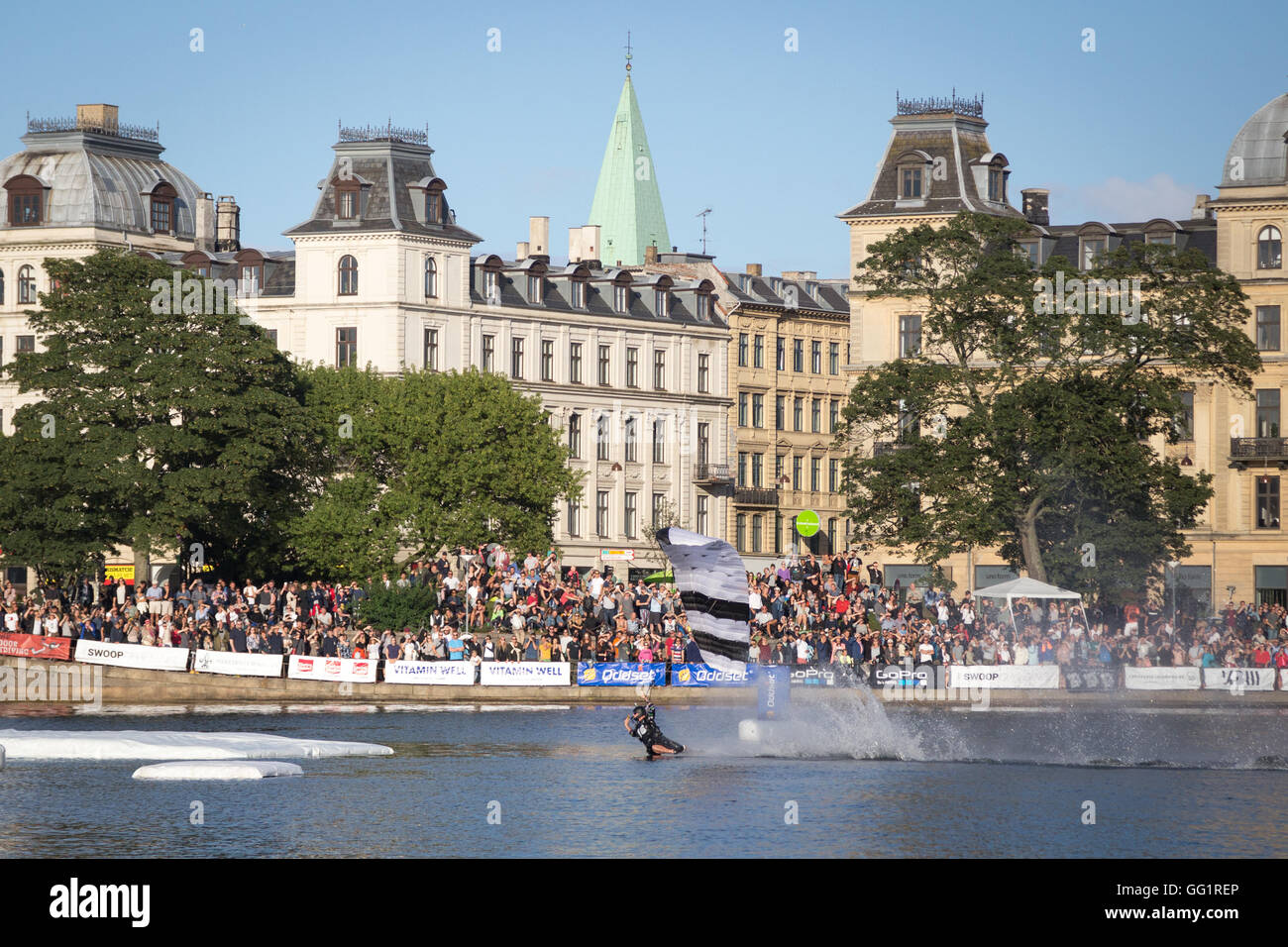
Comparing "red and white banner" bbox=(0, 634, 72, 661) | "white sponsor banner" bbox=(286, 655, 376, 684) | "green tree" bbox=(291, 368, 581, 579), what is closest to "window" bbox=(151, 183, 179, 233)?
"green tree" bbox=(291, 368, 581, 579)

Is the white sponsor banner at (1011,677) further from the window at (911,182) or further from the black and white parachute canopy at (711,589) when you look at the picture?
the window at (911,182)

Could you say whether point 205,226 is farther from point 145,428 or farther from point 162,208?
point 145,428

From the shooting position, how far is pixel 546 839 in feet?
129

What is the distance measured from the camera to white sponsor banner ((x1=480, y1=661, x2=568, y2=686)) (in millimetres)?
67812

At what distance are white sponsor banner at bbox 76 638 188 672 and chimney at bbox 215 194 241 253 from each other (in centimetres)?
5383

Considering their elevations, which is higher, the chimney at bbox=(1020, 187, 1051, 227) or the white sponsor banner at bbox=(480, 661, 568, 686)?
the chimney at bbox=(1020, 187, 1051, 227)

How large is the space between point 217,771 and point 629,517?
68393mm

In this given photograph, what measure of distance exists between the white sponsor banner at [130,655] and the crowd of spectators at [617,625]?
0.44 m

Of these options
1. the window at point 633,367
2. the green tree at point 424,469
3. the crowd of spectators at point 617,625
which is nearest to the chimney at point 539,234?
the window at point 633,367

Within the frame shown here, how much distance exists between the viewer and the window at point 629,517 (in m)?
115

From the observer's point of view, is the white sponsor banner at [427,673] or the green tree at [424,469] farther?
the green tree at [424,469]

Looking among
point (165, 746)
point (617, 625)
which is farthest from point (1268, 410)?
point (165, 746)

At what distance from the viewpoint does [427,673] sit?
6738 cm

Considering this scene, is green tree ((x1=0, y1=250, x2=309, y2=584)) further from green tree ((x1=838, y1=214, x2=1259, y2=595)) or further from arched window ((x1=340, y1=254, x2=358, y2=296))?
green tree ((x1=838, y1=214, x2=1259, y2=595))
